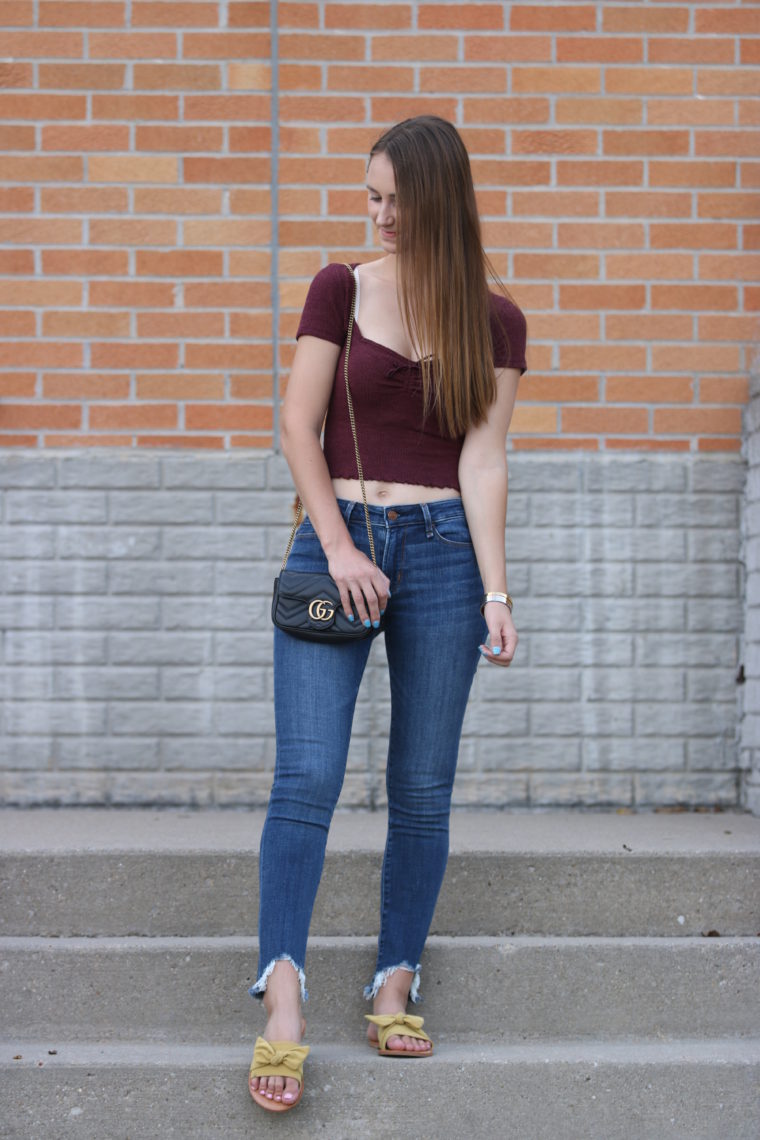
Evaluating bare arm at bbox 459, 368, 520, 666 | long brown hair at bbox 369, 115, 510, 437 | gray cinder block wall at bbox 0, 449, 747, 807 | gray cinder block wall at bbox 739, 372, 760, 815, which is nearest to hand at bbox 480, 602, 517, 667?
bare arm at bbox 459, 368, 520, 666

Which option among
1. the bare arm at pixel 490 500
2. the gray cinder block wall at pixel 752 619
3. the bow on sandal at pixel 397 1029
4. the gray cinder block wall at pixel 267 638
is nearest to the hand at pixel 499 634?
the bare arm at pixel 490 500

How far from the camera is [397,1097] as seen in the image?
7.93ft

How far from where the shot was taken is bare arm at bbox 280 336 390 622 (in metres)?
2.21

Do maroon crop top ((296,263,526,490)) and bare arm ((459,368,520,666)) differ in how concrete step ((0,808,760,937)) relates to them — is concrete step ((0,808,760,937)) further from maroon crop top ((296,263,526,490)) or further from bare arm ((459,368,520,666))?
maroon crop top ((296,263,526,490))

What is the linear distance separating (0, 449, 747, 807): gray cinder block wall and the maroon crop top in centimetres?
142

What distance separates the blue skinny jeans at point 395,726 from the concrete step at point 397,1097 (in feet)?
0.73

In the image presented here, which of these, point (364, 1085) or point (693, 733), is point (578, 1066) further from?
point (693, 733)

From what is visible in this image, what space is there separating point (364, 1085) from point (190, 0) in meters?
3.14

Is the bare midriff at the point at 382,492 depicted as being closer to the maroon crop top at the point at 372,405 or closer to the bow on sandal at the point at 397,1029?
the maroon crop top at the point at 372,405

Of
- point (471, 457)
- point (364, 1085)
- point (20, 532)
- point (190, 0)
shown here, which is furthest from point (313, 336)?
point (190, 0)

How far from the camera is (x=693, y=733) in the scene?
3.73 metres

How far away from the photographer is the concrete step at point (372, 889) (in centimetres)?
294

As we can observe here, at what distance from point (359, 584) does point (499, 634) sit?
0.30 meters

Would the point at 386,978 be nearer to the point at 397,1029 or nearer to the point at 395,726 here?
the point at 397,1029
